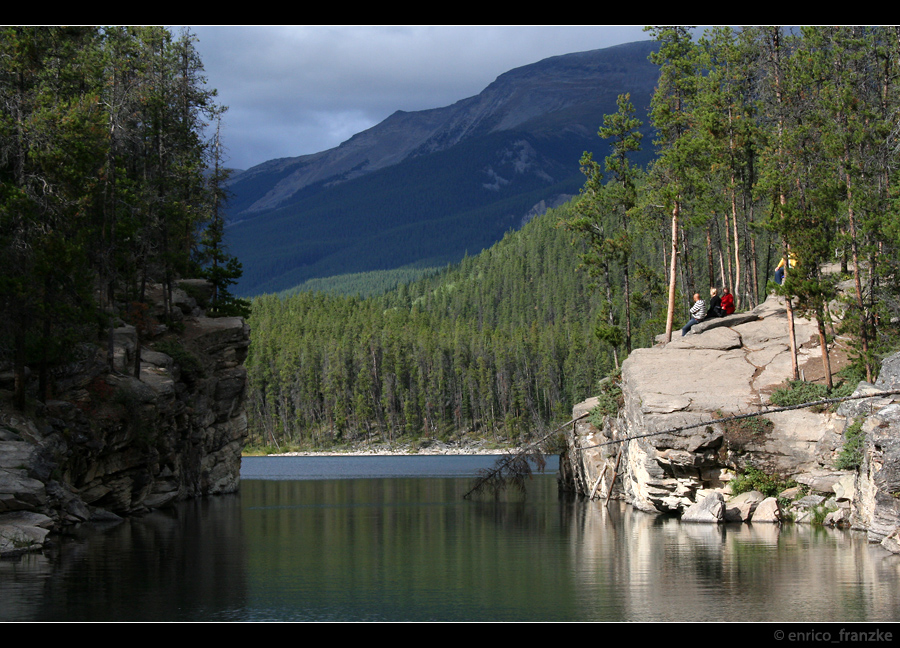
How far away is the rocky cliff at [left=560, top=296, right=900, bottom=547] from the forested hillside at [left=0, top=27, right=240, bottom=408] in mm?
22358

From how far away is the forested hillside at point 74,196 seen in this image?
111ft

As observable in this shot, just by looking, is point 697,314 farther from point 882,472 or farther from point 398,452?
point 398,452

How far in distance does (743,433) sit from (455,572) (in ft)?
47.9

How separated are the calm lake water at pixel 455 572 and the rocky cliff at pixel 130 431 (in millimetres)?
1771

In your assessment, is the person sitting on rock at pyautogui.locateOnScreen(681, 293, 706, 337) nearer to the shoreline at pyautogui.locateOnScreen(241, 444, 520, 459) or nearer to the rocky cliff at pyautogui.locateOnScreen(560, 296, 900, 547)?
the rocky cliff at pyautogui.locateOnScreen(560, 296, 900, 547)

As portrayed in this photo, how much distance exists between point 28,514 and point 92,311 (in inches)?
368

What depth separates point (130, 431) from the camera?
1596 inches

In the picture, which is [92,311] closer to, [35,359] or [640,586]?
[35,359]

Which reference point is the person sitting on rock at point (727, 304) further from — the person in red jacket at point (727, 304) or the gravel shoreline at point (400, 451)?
the gravel shoreline at point (400, 451)

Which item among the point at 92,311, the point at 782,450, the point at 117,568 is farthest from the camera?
the point at 92,311

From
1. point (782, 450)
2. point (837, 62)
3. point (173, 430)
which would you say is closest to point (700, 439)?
point (782, 450)

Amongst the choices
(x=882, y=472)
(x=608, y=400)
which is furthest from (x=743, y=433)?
(x=608, y=400)

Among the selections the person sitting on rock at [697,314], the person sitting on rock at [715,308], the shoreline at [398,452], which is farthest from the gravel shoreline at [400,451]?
the person sitting on rock at [697,314]

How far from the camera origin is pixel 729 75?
165 ft
